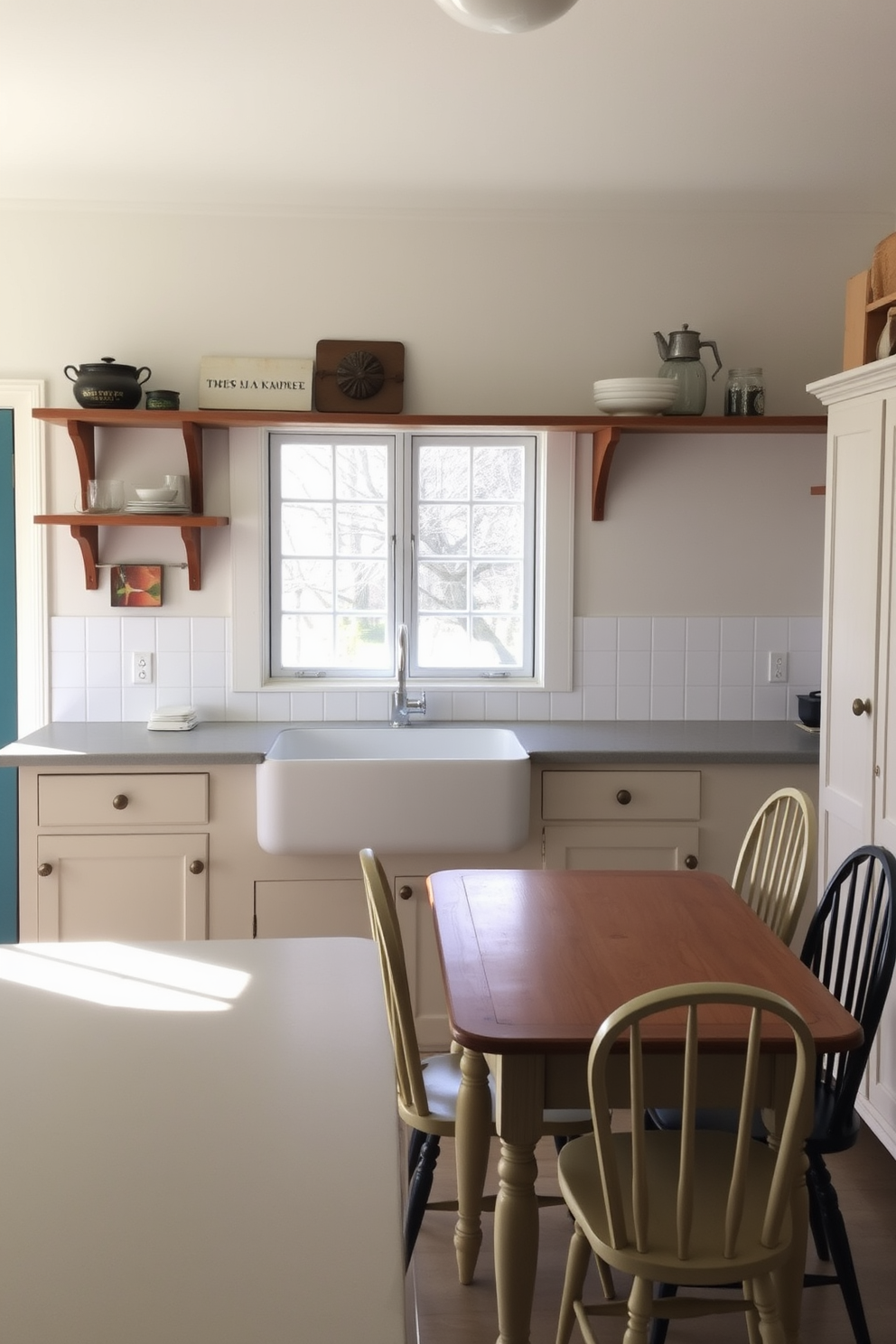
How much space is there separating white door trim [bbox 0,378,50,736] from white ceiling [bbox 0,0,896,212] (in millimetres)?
602

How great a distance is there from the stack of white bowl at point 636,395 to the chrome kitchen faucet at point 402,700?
899 millimetres

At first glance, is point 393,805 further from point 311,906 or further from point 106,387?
point 106,387

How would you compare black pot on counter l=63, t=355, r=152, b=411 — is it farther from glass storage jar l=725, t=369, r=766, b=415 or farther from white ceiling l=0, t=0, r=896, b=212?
glass storage jar l=725, t=369, r=766, b=415

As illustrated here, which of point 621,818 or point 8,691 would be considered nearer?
point 621,818

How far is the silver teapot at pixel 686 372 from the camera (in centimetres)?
377

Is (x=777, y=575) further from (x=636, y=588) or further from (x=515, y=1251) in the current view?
(x=515, y=1251)

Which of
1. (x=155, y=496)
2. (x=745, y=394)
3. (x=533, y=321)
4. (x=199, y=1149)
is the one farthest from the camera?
(x=533, y=321)

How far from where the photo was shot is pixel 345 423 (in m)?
3.73

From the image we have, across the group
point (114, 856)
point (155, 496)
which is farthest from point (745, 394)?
point (114, 856)

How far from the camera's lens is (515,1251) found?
2002mm

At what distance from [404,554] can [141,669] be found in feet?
2.93

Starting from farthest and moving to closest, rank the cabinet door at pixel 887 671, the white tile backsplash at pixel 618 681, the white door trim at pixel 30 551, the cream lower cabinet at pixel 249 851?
1. the white tile backsplash at pixel 618 681
2. the white door trim at pixel 30 551
3. the cream lower cabinet at pixel 249 851
4. the cabinet door at pixel 887 671

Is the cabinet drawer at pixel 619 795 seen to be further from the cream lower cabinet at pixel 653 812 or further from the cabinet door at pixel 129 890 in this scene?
the cabinet door at pixel 129 890

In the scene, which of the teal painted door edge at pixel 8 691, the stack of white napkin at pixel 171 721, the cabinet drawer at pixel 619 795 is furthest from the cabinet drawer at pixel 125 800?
the cabinet drawer at pixel 619 795
